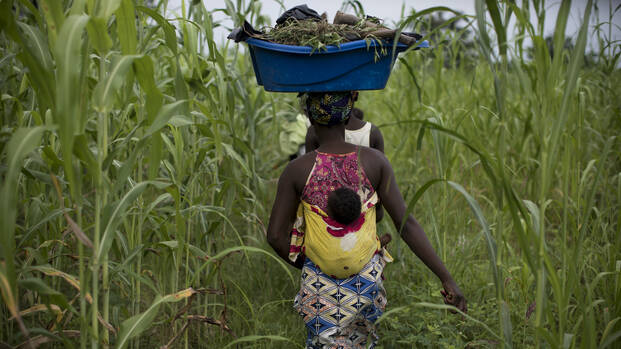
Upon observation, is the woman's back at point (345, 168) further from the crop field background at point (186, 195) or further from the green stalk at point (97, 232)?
the green stalk at point (97, 232)

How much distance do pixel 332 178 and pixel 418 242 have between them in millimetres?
422

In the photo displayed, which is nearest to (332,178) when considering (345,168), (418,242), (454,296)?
(345,168)

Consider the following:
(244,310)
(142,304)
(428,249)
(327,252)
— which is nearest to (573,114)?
(428,249)

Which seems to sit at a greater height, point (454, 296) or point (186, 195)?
point (186, 195)

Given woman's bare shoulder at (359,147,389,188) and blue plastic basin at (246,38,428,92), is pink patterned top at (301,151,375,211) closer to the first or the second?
woman's bare shoulder at (359,147,389,188)

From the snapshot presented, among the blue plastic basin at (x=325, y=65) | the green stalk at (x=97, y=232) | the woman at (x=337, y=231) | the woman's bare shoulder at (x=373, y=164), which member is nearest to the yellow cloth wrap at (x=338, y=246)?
the woman at (x=337, y=231)

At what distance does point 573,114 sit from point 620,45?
1077mm

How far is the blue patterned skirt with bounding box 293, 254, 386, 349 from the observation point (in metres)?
1.87

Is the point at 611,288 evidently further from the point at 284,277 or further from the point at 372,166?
the point at 284,277

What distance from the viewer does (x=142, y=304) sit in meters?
2.85

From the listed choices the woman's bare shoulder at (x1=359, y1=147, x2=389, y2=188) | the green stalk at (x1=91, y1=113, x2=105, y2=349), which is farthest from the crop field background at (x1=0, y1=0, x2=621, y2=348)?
the woman's bare shoulder at (x1=359, y1=147, x2=389, y2=188)

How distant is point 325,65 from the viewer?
1.75m

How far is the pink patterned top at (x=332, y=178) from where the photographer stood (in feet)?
6.07

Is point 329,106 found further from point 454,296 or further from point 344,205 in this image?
point 454,296
